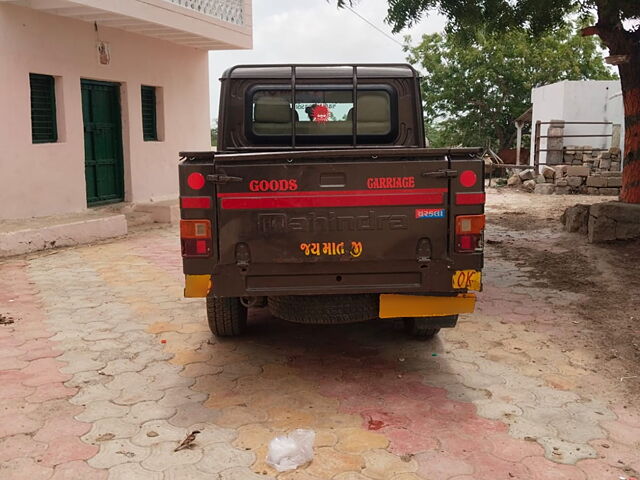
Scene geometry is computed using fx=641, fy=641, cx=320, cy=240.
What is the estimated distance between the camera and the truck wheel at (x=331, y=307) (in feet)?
12.6

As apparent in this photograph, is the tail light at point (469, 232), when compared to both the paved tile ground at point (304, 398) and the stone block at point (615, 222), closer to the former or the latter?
the paved tile ground at point (304, 398)

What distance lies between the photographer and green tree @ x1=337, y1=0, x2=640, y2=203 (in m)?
8.29

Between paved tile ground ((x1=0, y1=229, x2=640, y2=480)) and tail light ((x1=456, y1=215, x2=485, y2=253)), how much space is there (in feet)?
2.82

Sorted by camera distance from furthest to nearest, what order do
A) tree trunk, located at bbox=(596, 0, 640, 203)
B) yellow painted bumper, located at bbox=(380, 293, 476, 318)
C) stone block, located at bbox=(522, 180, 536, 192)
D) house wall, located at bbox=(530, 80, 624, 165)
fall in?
house wall, located at bbox=(530, 80, 624, 165), stone block, located at bbox=(522, 180, 536, 192), tree trunk, located at bbox=(596, 0, 640, 203), yellow painted bumper, located at bbox=(380, 293, 476, 318)

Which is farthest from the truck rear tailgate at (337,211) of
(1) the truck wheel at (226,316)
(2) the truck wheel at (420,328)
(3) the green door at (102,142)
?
(3) the green door at (102,142)

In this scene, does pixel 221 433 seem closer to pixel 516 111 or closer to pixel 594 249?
pixel 594 249

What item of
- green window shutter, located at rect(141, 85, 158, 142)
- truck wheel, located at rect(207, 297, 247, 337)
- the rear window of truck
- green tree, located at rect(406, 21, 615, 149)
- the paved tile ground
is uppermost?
green tree, located at rect(406, 21, 615, 149)

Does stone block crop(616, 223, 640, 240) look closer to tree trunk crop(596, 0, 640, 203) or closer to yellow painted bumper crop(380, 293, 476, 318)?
tree trunk crop(596, 0, 640, 203)

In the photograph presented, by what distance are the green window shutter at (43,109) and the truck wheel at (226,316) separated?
20.1 ft

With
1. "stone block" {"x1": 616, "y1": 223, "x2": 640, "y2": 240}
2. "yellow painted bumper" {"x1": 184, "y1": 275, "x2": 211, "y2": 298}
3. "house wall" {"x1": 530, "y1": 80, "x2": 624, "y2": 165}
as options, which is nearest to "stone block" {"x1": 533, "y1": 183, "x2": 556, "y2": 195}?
"house wall" {"x1": 530, "y1": 80, "x2": 624, "y2": 165}

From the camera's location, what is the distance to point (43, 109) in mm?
9391

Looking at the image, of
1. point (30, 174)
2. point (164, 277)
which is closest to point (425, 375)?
point (164, 277)

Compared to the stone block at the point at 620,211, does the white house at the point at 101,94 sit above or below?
above

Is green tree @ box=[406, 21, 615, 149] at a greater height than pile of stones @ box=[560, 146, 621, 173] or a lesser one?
greater
